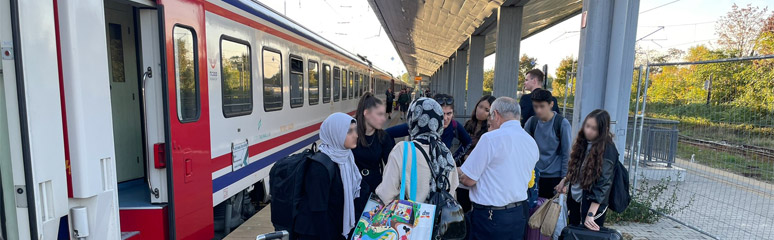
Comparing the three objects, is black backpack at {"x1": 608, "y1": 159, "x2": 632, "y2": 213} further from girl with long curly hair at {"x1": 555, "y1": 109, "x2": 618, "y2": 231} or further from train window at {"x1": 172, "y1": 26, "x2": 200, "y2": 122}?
train window at {"x1": 172, "y1": 26, "x2": 200, "y2": 122}

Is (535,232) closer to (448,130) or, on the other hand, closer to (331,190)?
(448,130)

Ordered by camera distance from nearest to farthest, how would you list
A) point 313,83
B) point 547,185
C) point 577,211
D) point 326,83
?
point 577,211 → point 547,185 → point 313,83 → point 326,83

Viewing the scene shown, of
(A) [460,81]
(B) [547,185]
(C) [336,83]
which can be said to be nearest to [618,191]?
(B) [547,185]

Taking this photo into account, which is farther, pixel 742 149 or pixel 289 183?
pixel 742 149

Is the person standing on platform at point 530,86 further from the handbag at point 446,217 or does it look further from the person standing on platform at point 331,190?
the person standing on platform at point 331,190

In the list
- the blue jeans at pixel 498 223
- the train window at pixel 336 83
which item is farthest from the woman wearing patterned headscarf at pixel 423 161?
the train window at pixel 336 83

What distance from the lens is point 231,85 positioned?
4.51 meters

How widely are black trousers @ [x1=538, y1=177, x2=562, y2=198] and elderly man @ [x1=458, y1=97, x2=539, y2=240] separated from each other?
1.08m

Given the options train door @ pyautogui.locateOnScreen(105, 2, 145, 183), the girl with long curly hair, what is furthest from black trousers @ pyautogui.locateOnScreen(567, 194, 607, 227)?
train door @ pyautogui.locateOnScreen(105, 2, 145, 183)

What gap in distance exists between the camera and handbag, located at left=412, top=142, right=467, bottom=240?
2357 millimetres

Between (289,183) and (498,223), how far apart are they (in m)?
1.50

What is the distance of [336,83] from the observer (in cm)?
981

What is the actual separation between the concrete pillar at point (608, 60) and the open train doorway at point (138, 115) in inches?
179

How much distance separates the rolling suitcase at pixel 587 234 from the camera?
306 centimetres
